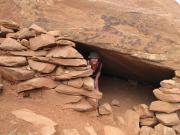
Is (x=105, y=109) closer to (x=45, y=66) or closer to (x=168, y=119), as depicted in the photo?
(x=168, y=119)

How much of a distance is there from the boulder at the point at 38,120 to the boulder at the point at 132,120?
2.32 m

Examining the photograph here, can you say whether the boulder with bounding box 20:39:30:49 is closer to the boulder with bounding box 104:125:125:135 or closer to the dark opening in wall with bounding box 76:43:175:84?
the dark opening in wall with bounding box 76:43:175:84

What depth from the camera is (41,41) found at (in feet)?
26.2

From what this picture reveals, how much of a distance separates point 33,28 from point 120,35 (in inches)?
79.9

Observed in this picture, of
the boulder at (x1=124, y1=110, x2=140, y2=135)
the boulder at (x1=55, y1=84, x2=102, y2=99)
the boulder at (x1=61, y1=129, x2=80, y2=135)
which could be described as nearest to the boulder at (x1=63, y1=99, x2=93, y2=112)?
the boulder at (x1=55, y1=84, x2=102, y2=99)

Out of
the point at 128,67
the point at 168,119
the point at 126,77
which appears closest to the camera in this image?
the point at 168,119

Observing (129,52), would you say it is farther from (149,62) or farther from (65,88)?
(65,88)

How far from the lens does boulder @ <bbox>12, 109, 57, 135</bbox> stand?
662 centimetres

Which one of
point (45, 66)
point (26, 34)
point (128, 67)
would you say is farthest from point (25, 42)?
point (128, 67)

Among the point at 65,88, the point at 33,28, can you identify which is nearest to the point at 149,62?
the point at 65,88

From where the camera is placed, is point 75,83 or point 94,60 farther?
point 94,60

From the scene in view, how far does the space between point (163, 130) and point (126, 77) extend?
7.50 feet

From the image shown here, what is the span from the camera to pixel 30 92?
25.9ft

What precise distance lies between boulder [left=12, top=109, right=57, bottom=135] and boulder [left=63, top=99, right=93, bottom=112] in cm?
93
